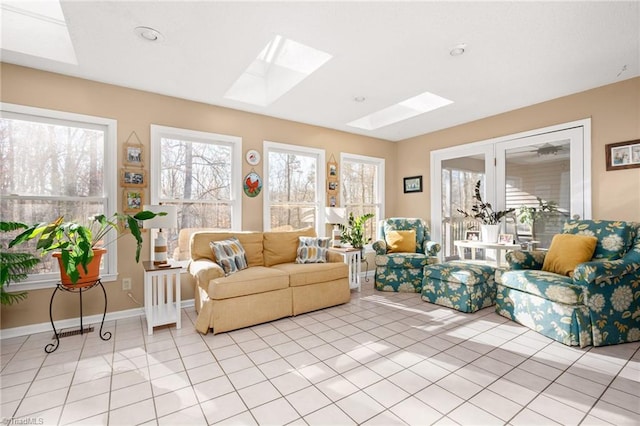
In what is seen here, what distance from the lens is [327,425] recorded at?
1.57 meters

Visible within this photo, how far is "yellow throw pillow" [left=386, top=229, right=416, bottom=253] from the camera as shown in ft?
14.6

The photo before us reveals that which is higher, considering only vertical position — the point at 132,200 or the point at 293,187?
the point at 293,187

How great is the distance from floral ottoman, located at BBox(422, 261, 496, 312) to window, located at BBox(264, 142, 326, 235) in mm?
1849

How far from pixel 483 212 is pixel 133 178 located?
15.1 ft

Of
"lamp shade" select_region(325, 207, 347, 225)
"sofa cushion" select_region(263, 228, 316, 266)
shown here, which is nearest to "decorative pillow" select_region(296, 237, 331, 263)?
"sofa cushion" select_region(263, 228, 316, 266)

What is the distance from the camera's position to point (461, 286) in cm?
335

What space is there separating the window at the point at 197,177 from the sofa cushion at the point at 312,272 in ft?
3.41

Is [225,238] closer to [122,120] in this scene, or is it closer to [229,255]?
[229,255]

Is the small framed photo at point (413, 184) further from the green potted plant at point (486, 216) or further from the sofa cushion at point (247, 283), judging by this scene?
the sofa cushion at point (247, 283)

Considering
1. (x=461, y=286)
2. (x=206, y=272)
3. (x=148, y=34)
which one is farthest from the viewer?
(x=461, y=286)

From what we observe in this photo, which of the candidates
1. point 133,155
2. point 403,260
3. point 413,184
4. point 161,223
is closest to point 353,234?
point 403,260

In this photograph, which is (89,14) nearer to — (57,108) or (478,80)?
(57,108)

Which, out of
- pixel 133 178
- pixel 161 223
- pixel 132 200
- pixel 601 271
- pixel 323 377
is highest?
pixel 133 178

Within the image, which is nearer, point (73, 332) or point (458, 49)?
point (458, 49)
